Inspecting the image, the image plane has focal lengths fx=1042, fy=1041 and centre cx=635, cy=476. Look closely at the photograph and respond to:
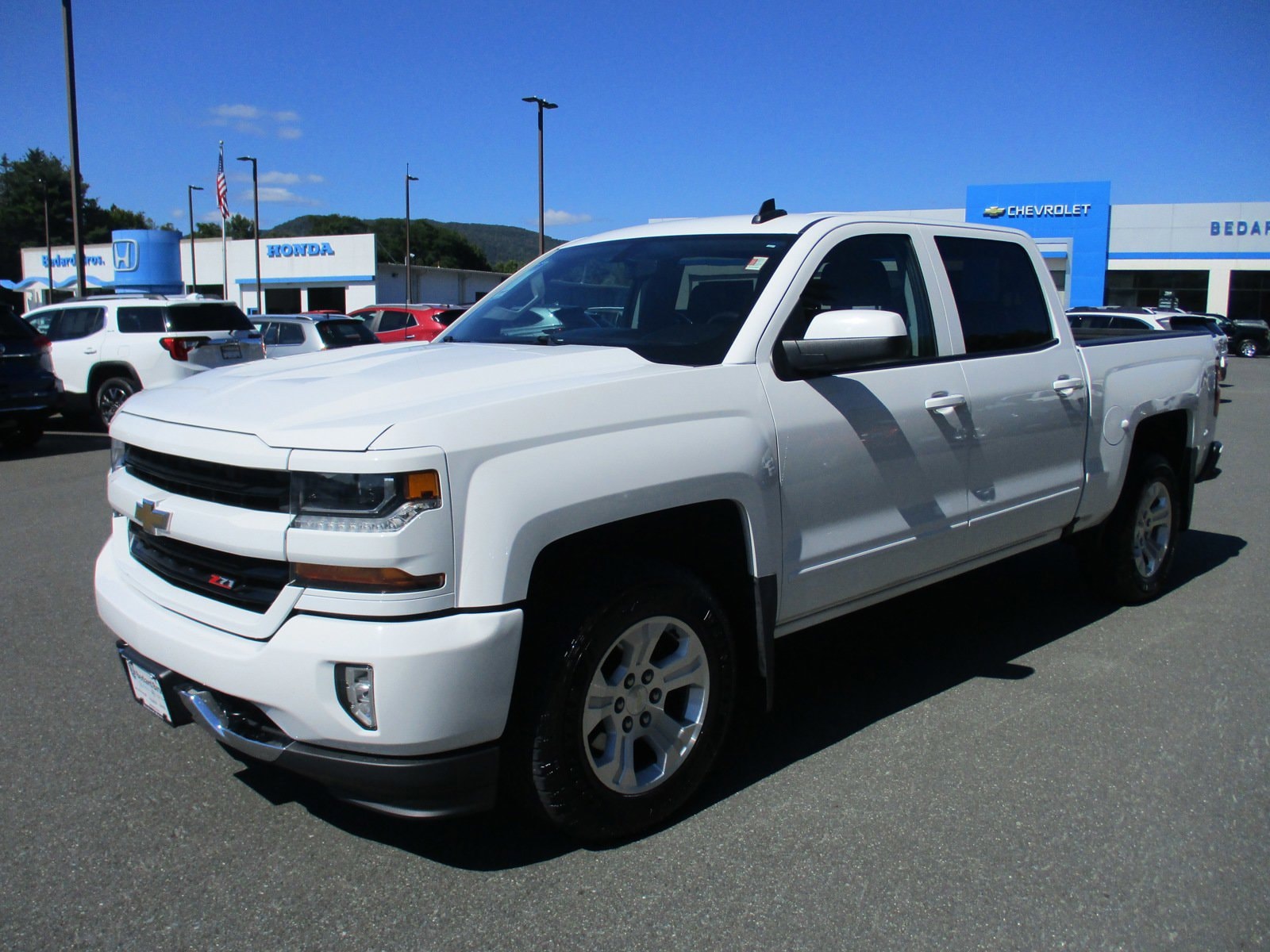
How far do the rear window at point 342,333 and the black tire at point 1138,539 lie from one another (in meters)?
13.3

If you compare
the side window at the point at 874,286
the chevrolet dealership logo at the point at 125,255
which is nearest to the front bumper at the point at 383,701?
the side window at the point at 874,286

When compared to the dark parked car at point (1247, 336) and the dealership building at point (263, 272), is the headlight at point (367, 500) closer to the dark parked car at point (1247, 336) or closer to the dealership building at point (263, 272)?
the dark parked car at point (1247, 336)

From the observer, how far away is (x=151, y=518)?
3057 mm

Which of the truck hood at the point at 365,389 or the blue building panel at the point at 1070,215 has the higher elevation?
the blue building panel at the point at 1070,215

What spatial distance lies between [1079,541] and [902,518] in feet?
6.95

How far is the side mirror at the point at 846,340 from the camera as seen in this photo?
11.0 ft

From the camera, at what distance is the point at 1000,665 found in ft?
15.5

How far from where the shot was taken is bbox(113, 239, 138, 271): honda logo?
151 feet

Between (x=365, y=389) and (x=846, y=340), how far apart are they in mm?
1519

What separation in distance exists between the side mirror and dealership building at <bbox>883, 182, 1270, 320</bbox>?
45.0m

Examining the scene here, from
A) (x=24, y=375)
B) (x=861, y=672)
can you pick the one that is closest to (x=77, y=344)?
(x=24, y=375)

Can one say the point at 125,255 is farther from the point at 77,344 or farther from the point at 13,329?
the point at 13,329

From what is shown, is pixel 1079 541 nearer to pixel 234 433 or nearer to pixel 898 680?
pixel 898 680

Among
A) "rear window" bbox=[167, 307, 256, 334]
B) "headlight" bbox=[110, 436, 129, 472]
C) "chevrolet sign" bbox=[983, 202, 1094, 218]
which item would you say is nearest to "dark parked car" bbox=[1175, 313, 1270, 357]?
"chevrolet sign" bbox=[983, 202, 1094, 218]
